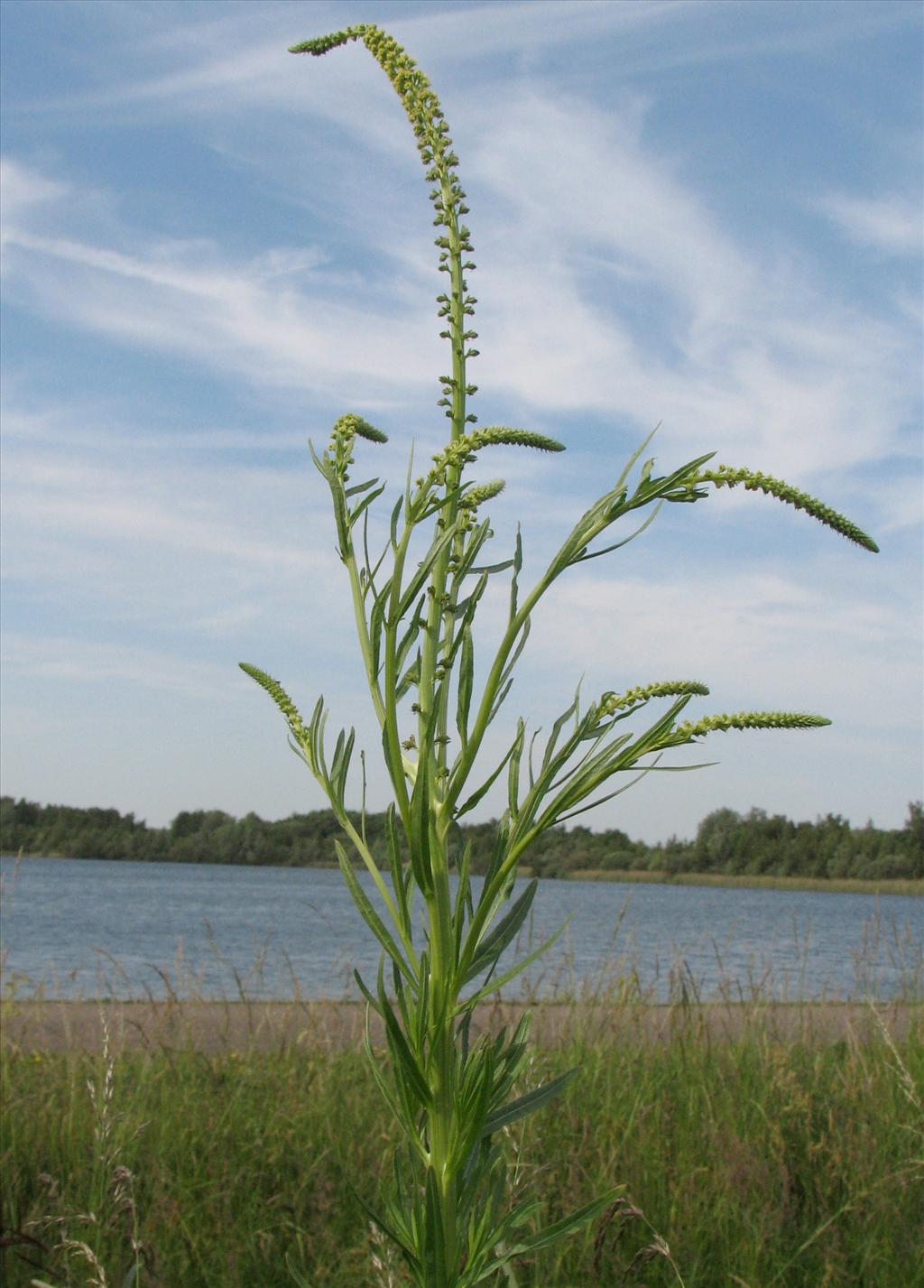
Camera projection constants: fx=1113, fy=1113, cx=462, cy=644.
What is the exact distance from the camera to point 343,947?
8.90m

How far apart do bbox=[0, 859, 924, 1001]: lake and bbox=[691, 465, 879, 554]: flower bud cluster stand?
2109mm

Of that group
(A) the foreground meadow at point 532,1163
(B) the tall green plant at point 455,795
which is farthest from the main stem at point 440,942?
(A) the foreground meadow at point 532,1163

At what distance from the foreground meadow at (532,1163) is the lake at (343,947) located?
2.25 ft

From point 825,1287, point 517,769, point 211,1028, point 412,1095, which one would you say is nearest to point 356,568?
point 517,769

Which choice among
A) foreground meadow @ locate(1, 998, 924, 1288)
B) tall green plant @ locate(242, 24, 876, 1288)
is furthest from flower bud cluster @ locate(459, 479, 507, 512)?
foreground meadow @ locate(1, 998, 924, 1288)

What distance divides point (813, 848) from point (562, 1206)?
43895mm

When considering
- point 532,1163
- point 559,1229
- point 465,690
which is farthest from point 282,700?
point 532,1163

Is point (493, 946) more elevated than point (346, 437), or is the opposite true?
point (346, 437)

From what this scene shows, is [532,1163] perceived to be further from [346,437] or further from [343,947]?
[343,947]

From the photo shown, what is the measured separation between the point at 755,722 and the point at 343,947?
7.79 metres

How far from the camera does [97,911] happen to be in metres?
37.6

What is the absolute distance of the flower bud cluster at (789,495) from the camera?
1.52 meters

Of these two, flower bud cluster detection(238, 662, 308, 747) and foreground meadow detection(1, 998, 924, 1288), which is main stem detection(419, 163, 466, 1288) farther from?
foreground meadow detection(1, 998, 924, 1288)

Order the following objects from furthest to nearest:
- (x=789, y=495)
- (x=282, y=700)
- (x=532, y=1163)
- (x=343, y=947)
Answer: (x=343, y=947), (x=532, y=1163), (x=282, y=700), (x=789, y=495)
